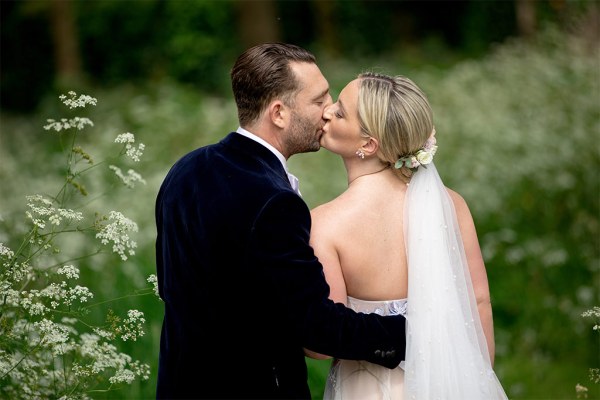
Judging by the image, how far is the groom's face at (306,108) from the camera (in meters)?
3.15

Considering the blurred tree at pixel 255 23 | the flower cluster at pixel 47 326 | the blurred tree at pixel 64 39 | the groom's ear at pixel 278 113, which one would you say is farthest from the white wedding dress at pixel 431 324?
the blurred tree at pixel 64 39

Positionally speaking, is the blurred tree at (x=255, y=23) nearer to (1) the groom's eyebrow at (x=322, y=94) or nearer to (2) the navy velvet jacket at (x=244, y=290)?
(1) the groom's eyebrow at (x=322, y=94)

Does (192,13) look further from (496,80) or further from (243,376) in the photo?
(243,376)

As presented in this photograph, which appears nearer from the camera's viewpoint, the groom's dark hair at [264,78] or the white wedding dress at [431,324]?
the groom's dark hair at [264,78]

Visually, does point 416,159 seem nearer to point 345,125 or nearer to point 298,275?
point 345,125

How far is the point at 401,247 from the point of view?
129 inches

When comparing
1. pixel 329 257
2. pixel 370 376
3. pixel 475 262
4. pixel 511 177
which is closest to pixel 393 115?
pixel 329 257

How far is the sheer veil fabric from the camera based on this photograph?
10.5ft

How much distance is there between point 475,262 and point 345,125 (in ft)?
2.50

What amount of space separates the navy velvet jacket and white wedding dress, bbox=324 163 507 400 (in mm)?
121

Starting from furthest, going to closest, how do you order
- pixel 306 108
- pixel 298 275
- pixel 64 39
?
pixel 64 39 < pixel 306 108 < pixel 298 275

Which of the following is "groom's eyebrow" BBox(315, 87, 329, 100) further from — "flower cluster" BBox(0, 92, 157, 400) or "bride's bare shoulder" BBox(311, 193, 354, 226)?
"flower cluster" BBox(0, 92, 157, 400)

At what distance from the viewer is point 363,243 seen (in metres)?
3.14

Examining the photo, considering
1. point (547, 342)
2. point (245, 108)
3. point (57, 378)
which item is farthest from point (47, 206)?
point (547, 342)
